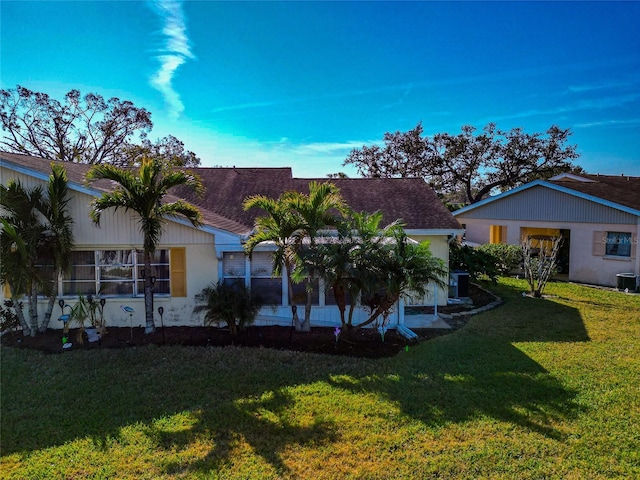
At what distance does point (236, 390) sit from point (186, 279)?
489 cm

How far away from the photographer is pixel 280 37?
1388 centimetres

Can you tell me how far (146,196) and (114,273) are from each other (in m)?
2.93

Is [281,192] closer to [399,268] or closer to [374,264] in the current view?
[374,264]

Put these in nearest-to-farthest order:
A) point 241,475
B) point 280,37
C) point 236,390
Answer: point 241,475, point 236,390, point 280,37

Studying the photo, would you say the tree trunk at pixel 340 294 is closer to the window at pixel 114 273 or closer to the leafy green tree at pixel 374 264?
the leafy green tree at pixel 374 264

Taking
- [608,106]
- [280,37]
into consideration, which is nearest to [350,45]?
[280,37]

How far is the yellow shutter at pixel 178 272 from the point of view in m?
11.1

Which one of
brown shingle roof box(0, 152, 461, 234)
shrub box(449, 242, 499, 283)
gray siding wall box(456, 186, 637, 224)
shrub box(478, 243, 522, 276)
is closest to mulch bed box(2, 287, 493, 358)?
brown shingle roof box(0, 152, 461, 234)

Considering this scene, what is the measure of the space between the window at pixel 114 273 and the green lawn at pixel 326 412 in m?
2.40

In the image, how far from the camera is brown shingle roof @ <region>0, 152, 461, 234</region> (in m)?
13.5

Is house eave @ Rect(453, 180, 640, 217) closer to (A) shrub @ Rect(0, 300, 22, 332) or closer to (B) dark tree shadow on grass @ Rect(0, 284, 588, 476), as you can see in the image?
(B) dark tree shadow on grass @ Rect(0, 284, 588, 476)

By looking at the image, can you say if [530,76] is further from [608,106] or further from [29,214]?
[29,214]

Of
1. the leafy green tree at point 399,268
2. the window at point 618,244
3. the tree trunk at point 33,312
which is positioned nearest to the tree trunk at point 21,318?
the tree trunk at point 33,312

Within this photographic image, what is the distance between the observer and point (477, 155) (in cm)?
→ 3744
